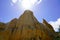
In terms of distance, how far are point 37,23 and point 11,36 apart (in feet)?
31.4

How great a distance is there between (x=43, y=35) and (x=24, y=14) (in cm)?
1008

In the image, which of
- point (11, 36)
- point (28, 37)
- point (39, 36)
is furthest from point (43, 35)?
point (11, 36)

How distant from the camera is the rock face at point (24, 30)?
178ft

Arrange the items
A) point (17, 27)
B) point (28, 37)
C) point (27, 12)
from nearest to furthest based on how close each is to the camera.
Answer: point (28, 37) → point (17, 27) → point (27, 12)

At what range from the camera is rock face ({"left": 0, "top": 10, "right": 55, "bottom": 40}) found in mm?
54344

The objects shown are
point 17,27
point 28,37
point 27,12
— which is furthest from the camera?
point 27,12

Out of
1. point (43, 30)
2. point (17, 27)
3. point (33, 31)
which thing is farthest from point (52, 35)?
point (17, 27)

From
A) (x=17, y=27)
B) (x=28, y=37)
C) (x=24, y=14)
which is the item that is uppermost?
(x=24, y=14)

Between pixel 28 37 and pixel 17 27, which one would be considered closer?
pixel 28 37

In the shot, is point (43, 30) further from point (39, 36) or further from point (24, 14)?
point (24, 14)

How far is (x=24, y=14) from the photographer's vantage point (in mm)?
61000

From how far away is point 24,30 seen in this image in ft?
179

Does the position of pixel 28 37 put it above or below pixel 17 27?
below

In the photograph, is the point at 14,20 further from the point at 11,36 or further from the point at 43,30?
the point at 43,30
